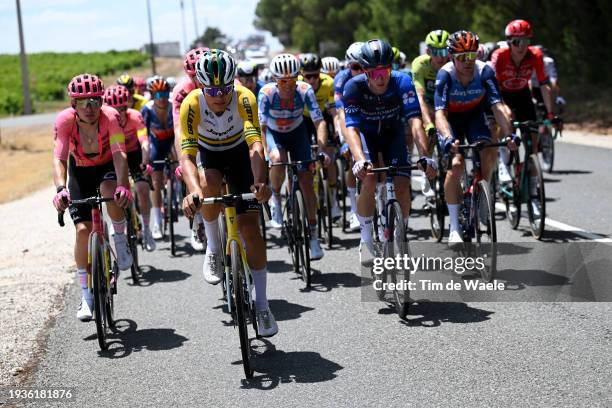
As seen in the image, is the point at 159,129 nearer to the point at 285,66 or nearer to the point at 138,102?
the point at 138,102

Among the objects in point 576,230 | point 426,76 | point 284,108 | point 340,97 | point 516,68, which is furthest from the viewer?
point 516,68

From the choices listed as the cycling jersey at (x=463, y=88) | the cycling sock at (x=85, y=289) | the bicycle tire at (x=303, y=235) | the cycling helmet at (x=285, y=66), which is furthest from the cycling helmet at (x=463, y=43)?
the cycling sock at (x=85, y=289)

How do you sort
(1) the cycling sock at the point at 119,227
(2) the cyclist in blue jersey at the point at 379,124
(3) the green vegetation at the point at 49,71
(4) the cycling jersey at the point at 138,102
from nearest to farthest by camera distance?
(2) the cyclist in blue jersey at the point at 379,124 < (1) the cycling sock at the point at 119,227 < (4) the cycling jersey at the point at 138,102 < (3) the green vegetation at the point at 49,71

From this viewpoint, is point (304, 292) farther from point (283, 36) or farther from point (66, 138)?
point (283, 36)

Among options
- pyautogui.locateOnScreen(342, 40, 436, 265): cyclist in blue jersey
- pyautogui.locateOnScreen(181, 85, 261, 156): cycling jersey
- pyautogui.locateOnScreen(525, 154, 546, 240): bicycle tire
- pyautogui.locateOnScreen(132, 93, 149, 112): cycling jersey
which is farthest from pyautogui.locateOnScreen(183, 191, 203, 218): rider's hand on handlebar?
pyautogui.locateOnScreen(132, 93, 149, 112): cycling jersey

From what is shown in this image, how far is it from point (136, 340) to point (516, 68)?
665 centimetres

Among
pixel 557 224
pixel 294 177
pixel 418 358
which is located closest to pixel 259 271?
pixel 418 358

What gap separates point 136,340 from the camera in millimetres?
7707

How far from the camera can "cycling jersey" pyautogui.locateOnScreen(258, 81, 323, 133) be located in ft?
34.0

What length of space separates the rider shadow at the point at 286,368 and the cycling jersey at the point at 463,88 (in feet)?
11.0

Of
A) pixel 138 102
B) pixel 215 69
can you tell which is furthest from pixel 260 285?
pixel 138 102

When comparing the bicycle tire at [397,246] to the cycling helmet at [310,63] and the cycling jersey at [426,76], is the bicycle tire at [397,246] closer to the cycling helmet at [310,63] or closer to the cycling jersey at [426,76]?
the cycling jersey at [426,76]

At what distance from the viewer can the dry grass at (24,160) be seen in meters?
26.2

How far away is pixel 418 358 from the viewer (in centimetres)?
652
